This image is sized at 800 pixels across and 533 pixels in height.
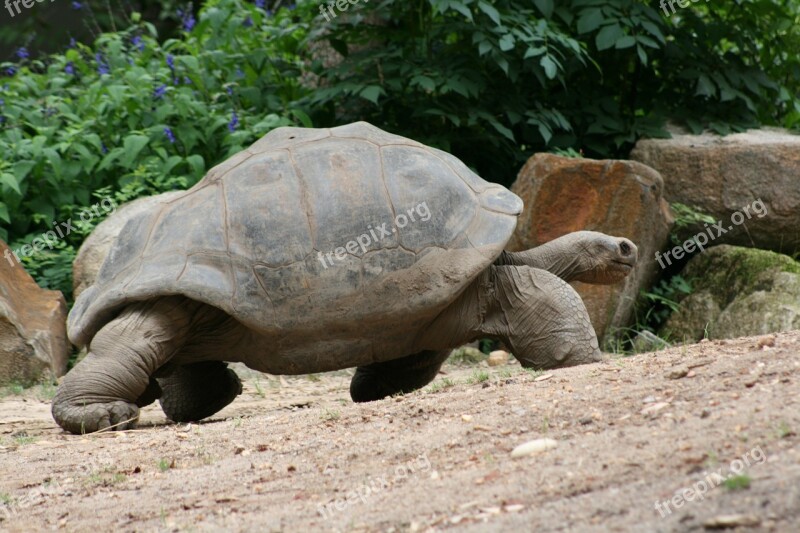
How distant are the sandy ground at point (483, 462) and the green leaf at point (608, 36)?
4.31 metres

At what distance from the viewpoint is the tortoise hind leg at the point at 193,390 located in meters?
6.49

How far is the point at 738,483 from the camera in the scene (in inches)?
102

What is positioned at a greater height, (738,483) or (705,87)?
(738,483)

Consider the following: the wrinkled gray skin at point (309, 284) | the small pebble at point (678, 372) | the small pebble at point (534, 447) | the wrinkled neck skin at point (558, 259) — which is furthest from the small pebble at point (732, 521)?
the wrinkled neck skin at point (558, 259)

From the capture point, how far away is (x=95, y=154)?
379 inches

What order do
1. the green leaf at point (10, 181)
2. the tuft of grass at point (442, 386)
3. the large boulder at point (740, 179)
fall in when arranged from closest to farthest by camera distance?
1. the tuft of grass at point (442, 386)
2. the large boulder at point (740, 179)
3. the green leaf at point (10, 181)

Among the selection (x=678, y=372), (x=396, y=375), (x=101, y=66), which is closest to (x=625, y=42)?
(x=396, y=375)

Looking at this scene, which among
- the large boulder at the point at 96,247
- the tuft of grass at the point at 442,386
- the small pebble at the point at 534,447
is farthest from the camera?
the large boulder at the point at 96,247

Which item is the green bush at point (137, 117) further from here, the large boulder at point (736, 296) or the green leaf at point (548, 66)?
the large boulder at point (736, 296)

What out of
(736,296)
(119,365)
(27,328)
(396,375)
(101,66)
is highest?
(101,66)

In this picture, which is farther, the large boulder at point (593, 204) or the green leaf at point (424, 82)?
the green leaf at point (424, 82)

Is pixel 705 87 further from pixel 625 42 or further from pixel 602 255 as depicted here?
pixel 602 255

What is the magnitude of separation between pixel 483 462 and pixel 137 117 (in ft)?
24.0

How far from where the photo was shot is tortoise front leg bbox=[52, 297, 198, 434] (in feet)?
17.8
